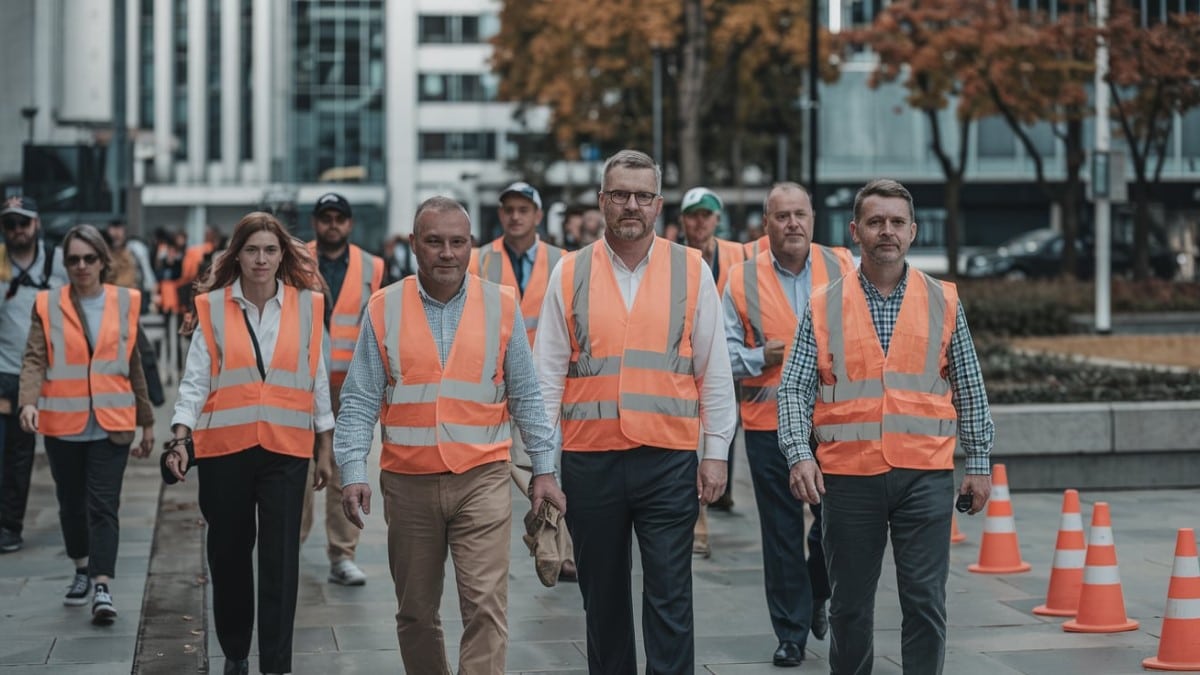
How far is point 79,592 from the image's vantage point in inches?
365

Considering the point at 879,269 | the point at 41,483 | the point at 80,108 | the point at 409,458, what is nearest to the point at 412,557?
the point at 409,458

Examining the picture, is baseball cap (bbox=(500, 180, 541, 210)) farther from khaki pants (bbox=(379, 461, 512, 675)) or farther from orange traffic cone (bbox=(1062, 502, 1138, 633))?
khaki pants (bbox=(379, 461, 512, 675))

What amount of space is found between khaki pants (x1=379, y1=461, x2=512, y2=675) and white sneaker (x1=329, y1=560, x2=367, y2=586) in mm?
3605

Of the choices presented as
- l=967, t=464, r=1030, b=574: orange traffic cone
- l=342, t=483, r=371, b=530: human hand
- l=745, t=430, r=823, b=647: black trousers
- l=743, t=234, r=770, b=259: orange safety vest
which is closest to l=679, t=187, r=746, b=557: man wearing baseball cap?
l=743, t=234, r=770, b=259: orange safety vest

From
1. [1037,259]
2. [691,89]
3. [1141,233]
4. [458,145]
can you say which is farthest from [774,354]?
[458,145]

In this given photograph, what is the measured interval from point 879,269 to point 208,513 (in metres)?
2.71

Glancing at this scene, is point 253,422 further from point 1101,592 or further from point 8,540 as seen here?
point 8,540

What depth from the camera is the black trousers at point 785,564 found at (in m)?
7.78

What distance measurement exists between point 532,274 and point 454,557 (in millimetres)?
4081

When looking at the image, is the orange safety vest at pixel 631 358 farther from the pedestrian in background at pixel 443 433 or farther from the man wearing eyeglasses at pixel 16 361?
the man wearing eyeglasses at pixel 16 361

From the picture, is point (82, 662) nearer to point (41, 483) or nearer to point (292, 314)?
point (292, 314)

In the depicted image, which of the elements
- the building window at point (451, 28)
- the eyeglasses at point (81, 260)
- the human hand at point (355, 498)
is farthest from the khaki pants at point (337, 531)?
the building window at point (451, 28)

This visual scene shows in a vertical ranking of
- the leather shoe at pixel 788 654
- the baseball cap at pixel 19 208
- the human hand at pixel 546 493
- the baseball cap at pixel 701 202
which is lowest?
the leather shoe at pixel 788 654

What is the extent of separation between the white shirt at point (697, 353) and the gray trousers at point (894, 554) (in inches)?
18.0
